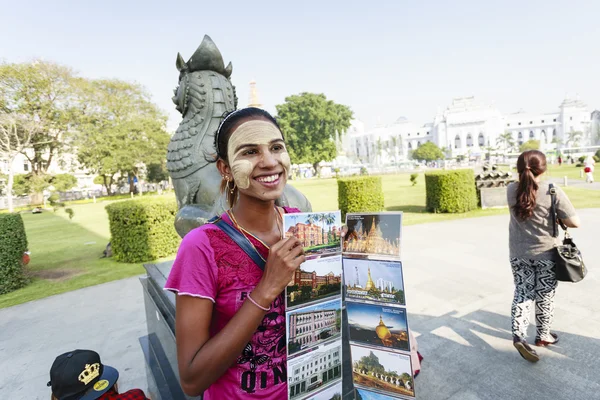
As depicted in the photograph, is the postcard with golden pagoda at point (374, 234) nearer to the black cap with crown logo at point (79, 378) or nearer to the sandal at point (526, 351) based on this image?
the black cap with crown logo at point (79, 378)

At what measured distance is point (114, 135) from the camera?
32188 mm

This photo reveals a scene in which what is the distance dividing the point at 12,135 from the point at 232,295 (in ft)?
107

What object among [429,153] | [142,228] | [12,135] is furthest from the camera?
[429,153]

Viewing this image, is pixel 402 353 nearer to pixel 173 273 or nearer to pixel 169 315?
pixel 173 273

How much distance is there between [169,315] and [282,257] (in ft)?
6.18

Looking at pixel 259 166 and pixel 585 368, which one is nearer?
pixel 259 166

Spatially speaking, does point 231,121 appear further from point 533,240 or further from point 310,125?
point 310,125

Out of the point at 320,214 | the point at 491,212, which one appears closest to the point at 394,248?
the point at 320,214

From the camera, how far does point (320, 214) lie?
48.3 inches

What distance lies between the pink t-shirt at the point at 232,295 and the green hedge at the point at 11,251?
A: 23.3 feet

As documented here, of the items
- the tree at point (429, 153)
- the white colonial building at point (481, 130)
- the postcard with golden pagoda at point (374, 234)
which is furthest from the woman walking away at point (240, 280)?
the white colonial building at point (481, 130)

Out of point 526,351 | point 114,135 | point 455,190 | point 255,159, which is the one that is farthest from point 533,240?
point 114,135

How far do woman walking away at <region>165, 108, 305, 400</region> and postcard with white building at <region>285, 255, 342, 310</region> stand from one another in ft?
0.20

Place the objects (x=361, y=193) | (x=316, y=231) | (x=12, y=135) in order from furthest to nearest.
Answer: (x=12, y=135) → (x=361, y=193) → (x=316, y=231)
